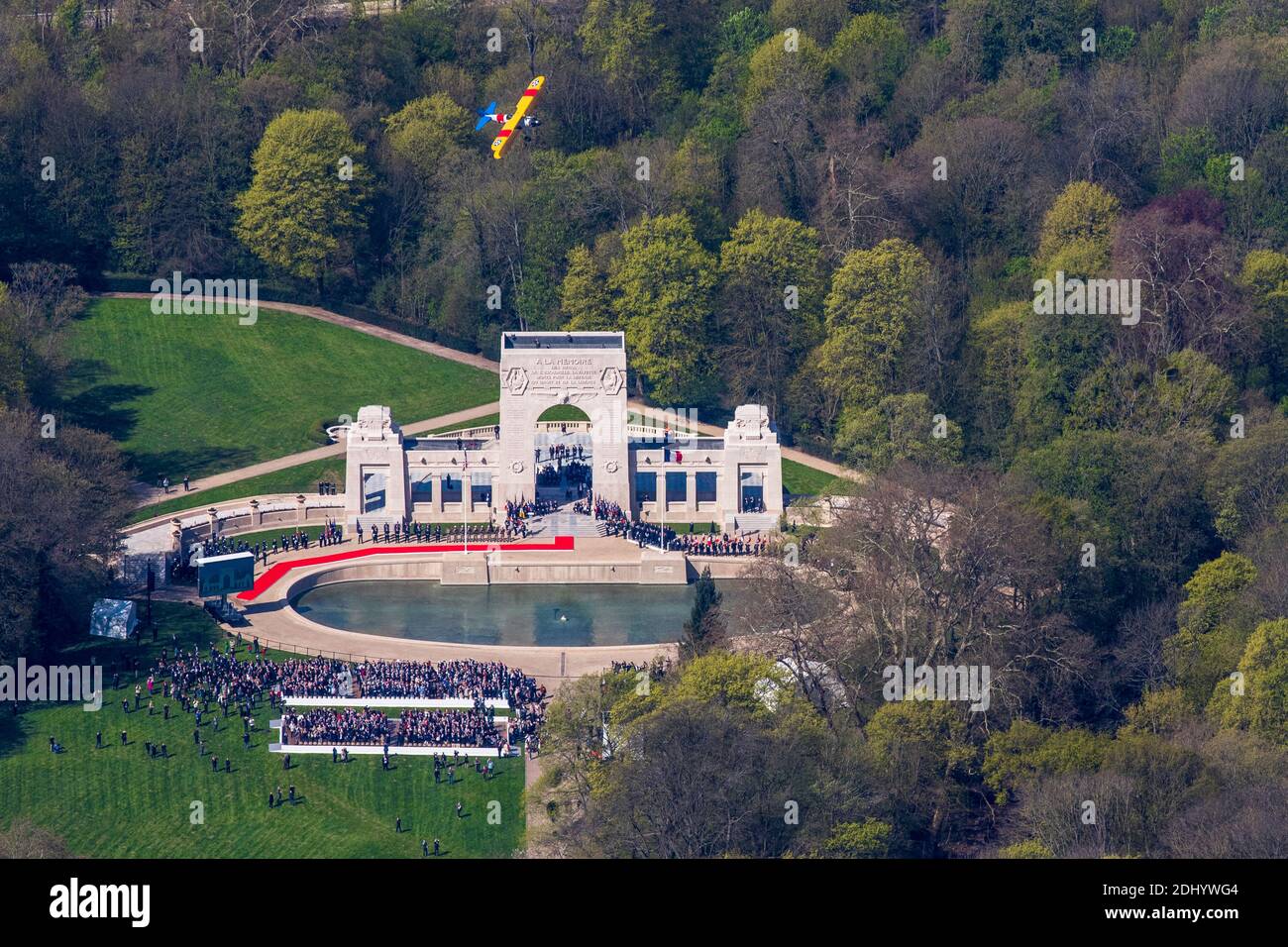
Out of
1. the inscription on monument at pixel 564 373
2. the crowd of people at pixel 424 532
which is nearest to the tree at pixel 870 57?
the inscription on monument at pixel 564 373

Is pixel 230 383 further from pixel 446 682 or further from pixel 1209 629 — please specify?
pixel 1209 629

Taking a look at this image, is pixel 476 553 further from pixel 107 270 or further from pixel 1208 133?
pixel 1208 133

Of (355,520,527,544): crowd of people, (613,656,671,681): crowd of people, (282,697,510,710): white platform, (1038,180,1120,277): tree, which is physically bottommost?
(282,697,510,710): white platform

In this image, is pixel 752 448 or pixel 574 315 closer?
pixel 752 448


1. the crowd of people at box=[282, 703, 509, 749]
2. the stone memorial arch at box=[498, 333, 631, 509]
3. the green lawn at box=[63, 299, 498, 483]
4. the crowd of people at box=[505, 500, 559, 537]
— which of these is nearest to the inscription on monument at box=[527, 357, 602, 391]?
the stone memorial arch at box=[498, 333, 631, 509]

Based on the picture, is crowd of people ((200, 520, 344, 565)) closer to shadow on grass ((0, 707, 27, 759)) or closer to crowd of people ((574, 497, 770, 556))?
crowd of people ((574, 497, 770, 556))

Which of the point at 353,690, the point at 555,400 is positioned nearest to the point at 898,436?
the point at 555,400

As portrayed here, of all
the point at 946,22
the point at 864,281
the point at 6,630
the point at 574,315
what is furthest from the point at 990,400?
the point at 6,630
